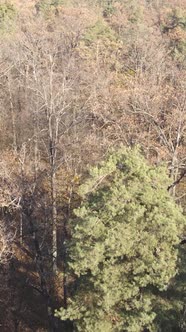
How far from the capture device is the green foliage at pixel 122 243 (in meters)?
11.3

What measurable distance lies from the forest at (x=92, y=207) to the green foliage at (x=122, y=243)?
0.10ft

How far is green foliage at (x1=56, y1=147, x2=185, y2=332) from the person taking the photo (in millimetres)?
11281

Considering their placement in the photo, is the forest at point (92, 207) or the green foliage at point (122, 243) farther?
the forest at point (92, 207)

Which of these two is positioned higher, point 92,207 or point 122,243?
point 92,207

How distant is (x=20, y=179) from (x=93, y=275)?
20.6 ft

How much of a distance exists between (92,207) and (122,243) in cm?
135

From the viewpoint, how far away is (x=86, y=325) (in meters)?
11.7

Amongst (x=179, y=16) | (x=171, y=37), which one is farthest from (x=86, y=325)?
(x=179, y=16)

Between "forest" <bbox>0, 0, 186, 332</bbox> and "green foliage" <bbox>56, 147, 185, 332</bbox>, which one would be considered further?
"forest" <bbox>0, 0, 186, 332</bbox>

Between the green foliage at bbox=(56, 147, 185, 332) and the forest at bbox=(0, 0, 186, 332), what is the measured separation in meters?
0.03

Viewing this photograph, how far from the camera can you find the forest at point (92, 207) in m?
11.5

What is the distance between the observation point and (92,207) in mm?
11680

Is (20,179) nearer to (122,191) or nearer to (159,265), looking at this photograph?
(122,191)

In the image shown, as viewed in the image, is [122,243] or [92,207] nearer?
[122,243]
